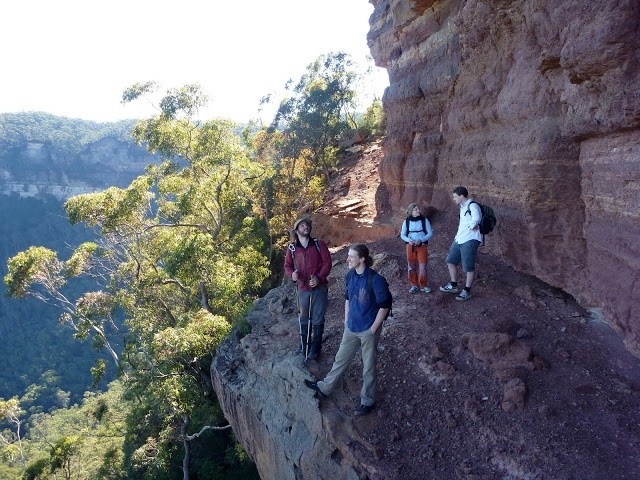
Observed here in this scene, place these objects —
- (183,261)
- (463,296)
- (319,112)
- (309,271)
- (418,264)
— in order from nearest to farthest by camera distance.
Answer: (309,271) → (463,296) → (418,264) → (183,261) → (319,112)

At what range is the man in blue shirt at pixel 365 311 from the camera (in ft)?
14.1

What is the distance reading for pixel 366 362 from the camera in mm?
4488

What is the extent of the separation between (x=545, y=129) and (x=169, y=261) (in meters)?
9.93

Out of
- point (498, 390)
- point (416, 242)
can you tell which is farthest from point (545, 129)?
point (498, 390)

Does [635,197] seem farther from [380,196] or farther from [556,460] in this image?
[380,196]

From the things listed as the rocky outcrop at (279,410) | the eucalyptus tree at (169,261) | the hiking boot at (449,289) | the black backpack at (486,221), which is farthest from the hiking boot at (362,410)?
the eucalyptus tree at (169,261)

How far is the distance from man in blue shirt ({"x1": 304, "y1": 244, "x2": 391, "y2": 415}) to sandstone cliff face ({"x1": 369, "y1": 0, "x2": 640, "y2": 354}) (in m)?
2.54

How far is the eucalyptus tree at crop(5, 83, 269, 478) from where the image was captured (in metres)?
12.3

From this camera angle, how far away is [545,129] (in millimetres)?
5680

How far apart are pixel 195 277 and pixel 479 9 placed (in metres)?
9.53

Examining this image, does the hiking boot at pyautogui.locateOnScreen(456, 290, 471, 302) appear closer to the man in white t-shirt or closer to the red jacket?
the man in white t-shirt

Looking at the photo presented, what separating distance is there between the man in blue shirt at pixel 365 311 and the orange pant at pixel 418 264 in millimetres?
2086

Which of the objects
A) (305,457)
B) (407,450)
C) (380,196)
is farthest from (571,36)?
(380,196)

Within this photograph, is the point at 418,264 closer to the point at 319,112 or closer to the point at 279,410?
the point at 279,410
